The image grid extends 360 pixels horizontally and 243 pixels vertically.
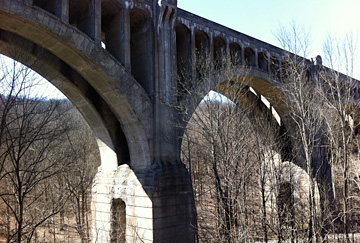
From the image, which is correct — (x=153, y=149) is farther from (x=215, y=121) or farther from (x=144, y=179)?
(x=215, y=121)

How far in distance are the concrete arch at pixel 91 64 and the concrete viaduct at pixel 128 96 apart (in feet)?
0.13

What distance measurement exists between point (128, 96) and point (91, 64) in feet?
5.90

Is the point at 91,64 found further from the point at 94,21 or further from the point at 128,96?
the point at 128,96

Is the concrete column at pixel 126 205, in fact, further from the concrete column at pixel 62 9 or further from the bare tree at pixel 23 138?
the concrete column at pixel 62 9

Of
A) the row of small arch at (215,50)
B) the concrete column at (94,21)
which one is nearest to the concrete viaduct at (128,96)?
the concrete column at (94,21)

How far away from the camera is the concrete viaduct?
1143 centimetres

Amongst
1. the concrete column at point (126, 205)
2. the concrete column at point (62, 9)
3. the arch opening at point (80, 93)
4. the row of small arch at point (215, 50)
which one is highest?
the row of small arch at point (215, 50)

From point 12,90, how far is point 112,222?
7.20m

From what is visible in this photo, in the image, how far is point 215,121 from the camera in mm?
13969

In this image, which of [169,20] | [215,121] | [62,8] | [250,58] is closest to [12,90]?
Answer: [62,8]

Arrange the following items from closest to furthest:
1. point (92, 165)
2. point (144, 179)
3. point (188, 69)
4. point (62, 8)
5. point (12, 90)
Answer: point (12, 90)
point (62, 8)
point (144, 179)
point (188, 69)
point (92, 165)

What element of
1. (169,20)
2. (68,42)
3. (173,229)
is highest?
(169,20)

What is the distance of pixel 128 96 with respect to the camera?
1216cm

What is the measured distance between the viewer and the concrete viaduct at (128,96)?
1143cm
